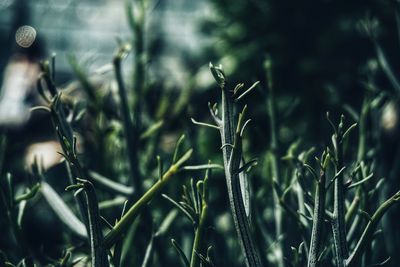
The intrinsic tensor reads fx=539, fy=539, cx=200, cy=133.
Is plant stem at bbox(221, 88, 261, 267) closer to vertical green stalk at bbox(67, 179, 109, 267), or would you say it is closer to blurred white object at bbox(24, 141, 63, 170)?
vertical green stalk at bbox(67, 179, 109, 267)

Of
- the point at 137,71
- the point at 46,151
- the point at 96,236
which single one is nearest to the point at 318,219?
the point at 96,236

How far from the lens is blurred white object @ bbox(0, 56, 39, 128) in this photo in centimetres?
348

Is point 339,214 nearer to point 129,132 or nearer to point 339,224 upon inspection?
point 339,224

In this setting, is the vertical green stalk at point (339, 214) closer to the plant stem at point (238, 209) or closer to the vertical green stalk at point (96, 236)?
the plant stem at point (238, 209)

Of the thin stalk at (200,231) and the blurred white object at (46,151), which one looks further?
the blurred white object at (46,151)

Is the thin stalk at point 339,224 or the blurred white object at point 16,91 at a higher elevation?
the thin stalk at point 339,224

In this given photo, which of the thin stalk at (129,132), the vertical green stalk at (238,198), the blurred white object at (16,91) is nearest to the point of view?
the vertical green stalk at (238,198)

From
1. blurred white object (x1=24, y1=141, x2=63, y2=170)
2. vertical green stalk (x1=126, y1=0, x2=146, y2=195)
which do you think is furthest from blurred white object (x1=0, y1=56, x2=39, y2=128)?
vertical green stalk (x1=126, y1=0, x2=146, y2=195)

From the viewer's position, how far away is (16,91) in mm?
3830

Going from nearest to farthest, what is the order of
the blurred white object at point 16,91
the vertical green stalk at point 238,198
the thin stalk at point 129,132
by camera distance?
1. the vertical green stalk at point 238,198
2. the thin stalk at point 129,132
3. the blurred white object at point 16,91

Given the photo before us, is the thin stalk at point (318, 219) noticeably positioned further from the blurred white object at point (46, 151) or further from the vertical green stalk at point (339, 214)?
the blurred white object at point (46, 151)

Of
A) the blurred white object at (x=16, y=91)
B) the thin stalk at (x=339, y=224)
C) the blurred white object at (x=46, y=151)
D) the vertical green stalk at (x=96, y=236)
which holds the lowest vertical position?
the blurred white object at (x=46, y=151)

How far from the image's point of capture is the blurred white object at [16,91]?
348 cm

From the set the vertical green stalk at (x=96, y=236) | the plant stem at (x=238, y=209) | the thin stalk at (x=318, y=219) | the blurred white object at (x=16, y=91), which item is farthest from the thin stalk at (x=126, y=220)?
the blurred white object at (x=16, y=91)
